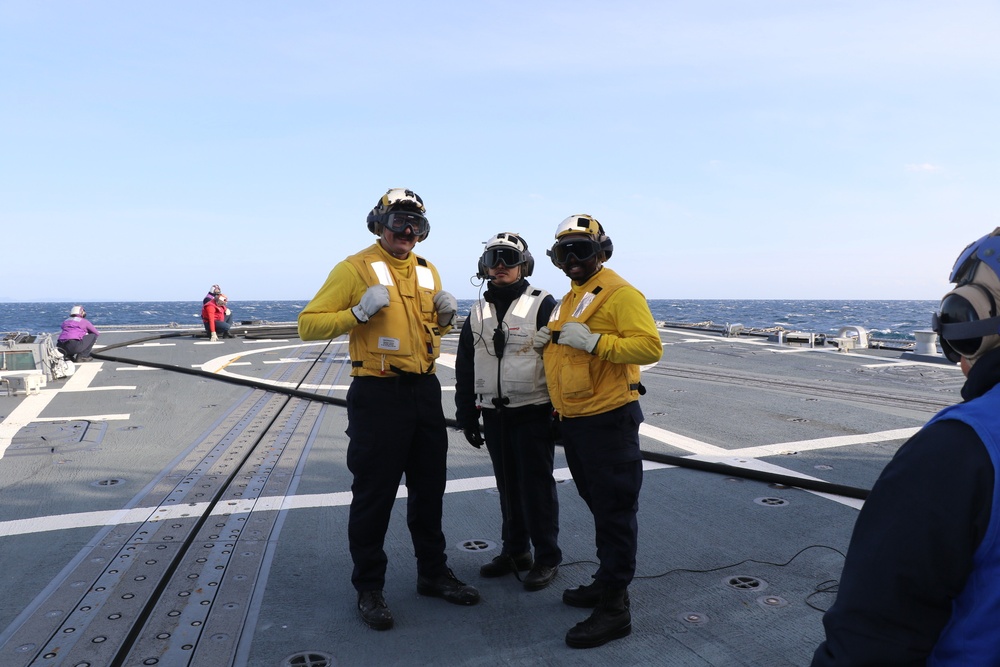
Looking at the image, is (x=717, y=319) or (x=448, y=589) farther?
(x=717, y=319)

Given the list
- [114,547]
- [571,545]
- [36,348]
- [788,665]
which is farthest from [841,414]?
[36,348]

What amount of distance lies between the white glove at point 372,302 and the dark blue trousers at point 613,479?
108cm

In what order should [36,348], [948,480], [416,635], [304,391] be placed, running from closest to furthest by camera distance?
[948,480] → [416,635] → [304,391] → [36,348]

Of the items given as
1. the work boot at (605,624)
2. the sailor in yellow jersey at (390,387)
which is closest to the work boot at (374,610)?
the sailor in yellow jersey at (390,387)

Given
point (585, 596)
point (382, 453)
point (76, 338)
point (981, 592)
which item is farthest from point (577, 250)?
point (76, 338)

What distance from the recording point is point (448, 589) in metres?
3.40

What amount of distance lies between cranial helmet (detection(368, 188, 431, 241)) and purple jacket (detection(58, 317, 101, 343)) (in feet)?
39.8

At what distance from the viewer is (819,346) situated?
16.3m

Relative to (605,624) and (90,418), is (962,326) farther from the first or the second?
(90,418)

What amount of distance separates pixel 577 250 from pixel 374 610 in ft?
6.33

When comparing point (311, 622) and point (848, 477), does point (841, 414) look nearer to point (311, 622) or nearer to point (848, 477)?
point (848, 477)

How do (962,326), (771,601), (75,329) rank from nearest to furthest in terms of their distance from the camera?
(962,326) → (771,601) → (75,329)

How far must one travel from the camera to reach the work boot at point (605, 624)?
290 cm

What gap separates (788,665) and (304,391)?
767cm
